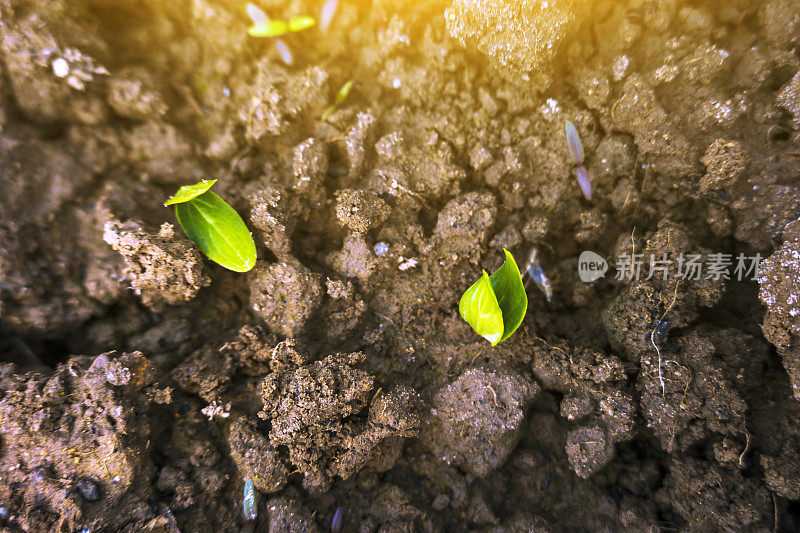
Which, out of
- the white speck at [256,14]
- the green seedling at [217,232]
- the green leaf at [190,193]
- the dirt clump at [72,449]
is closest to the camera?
the dirt clump at [72,449]

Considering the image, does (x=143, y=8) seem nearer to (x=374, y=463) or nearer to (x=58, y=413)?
(x=58, y=413)

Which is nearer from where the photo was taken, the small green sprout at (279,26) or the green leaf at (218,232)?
the green leaf at (218,232)

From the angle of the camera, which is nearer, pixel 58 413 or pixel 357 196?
pixel 58 413

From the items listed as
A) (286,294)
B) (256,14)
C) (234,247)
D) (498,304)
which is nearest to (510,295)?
(498,304)

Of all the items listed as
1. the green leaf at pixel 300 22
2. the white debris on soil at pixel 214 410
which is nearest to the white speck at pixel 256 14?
the green leaf at pixel 300 22

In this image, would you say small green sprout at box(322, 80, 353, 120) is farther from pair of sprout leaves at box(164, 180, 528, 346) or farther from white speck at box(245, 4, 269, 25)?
pair of sprout leaves at box(164, 180, 528, 346)

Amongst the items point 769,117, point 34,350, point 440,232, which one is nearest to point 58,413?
point 34,350

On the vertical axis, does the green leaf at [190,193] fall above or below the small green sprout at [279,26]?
below

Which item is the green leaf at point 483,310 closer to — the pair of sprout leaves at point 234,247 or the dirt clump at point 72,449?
A: the pair of sprout leaves at point 234,247
